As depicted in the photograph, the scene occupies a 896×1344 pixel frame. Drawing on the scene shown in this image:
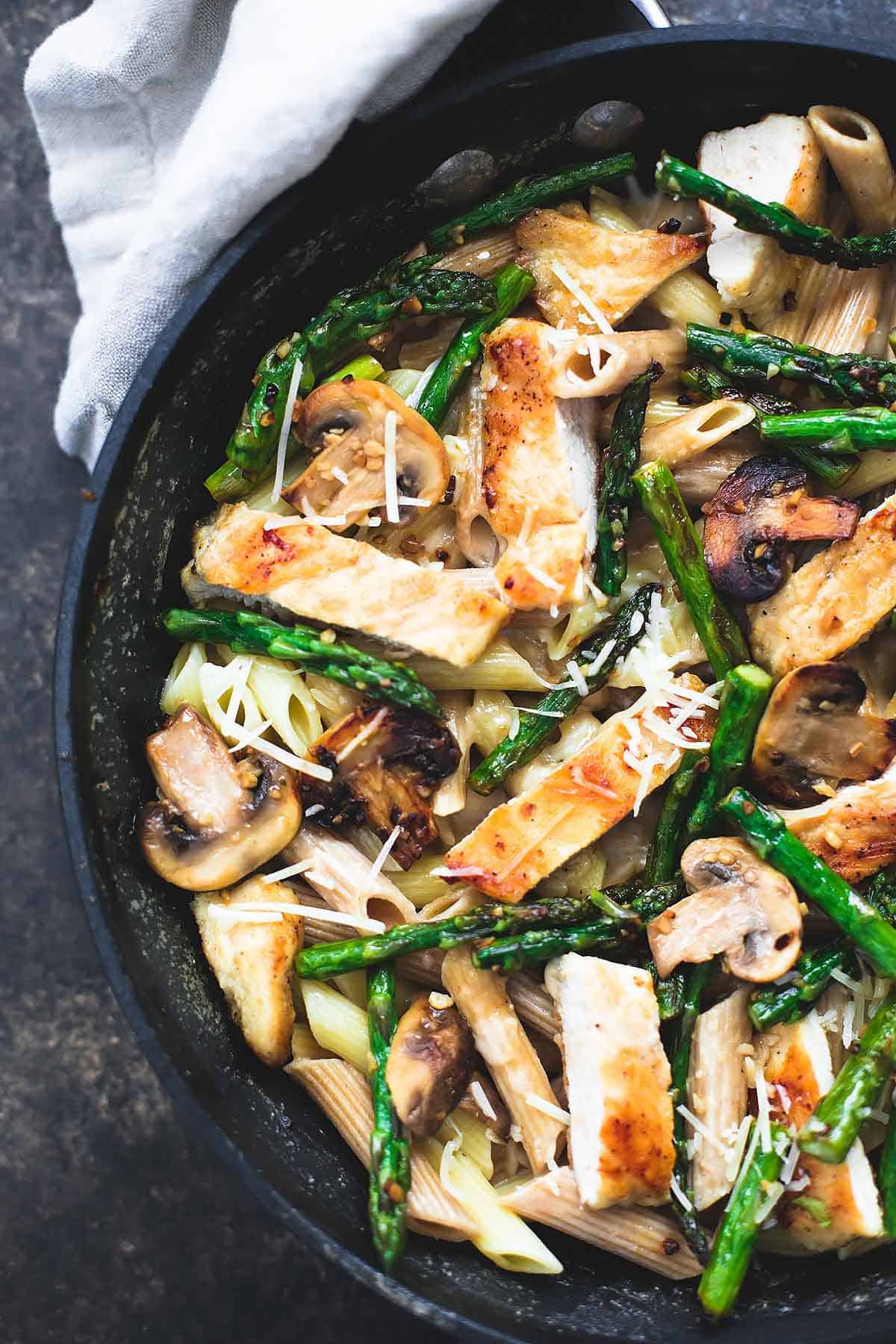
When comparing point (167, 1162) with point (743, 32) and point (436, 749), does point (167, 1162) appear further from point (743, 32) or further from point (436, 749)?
point (743, 32)

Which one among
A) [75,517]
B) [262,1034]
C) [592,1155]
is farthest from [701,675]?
[75,517]

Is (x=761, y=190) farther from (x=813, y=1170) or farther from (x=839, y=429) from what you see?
(x=813, y=1170)

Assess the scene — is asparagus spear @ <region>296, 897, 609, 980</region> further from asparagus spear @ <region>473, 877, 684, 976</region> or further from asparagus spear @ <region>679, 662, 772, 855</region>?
asparagus spear @ <region>679, 662, 772, 855</region>

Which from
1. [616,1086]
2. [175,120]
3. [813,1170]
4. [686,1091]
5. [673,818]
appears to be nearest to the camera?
[616,1086]

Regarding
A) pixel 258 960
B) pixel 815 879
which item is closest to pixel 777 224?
pixel 815 879

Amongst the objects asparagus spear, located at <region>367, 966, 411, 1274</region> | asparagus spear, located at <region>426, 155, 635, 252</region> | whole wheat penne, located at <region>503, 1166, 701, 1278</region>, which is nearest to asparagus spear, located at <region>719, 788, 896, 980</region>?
whole wheat penne, located at <region>503, 1166, 701, 1278</region>

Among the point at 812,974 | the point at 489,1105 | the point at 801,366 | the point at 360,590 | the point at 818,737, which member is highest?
the point at 360,590
